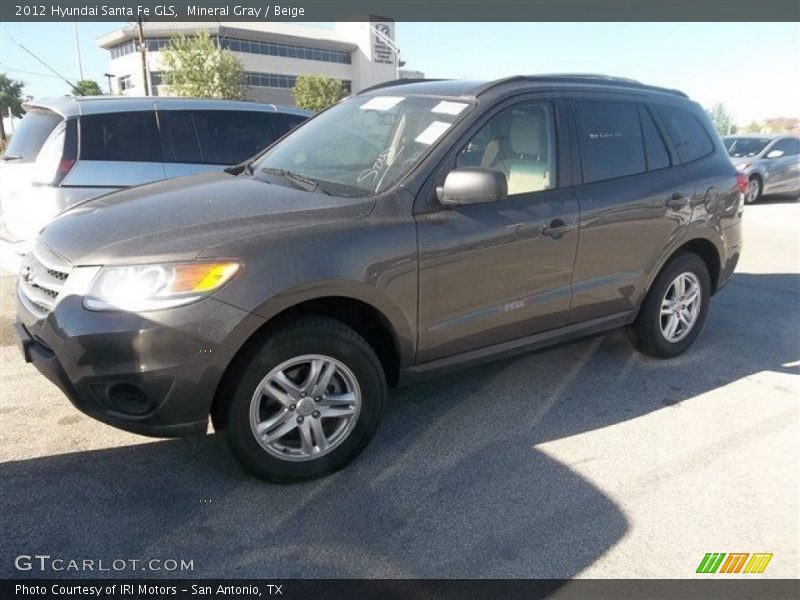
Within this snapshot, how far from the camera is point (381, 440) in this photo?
3246mm

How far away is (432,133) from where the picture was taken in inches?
123

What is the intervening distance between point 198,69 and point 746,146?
40027 millimetres

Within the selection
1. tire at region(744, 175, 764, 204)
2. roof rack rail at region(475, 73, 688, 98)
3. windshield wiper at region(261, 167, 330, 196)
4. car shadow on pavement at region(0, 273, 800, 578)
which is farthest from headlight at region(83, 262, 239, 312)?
tire at region(744, 175, 764, 204)

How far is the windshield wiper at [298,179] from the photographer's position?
3.06m

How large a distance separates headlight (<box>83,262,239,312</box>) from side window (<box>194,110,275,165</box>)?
363 centimetres

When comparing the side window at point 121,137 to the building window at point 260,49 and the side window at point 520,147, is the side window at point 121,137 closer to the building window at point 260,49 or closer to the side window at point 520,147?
the side window at point 520,147

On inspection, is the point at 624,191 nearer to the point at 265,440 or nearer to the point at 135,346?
the point at 265,440

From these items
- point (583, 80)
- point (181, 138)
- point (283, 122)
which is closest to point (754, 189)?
point (283, 122)

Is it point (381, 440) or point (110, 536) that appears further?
point (381, 440)

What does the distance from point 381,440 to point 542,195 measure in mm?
1658

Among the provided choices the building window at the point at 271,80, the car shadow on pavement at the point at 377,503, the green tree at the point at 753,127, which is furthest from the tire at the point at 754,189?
the building window at the point at 271,80

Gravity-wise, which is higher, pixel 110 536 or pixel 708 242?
pixel 708 242

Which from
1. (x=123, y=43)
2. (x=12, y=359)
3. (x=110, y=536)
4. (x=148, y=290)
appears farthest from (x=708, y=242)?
(x=123, y=43)

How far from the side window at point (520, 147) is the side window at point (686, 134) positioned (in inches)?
49.2
